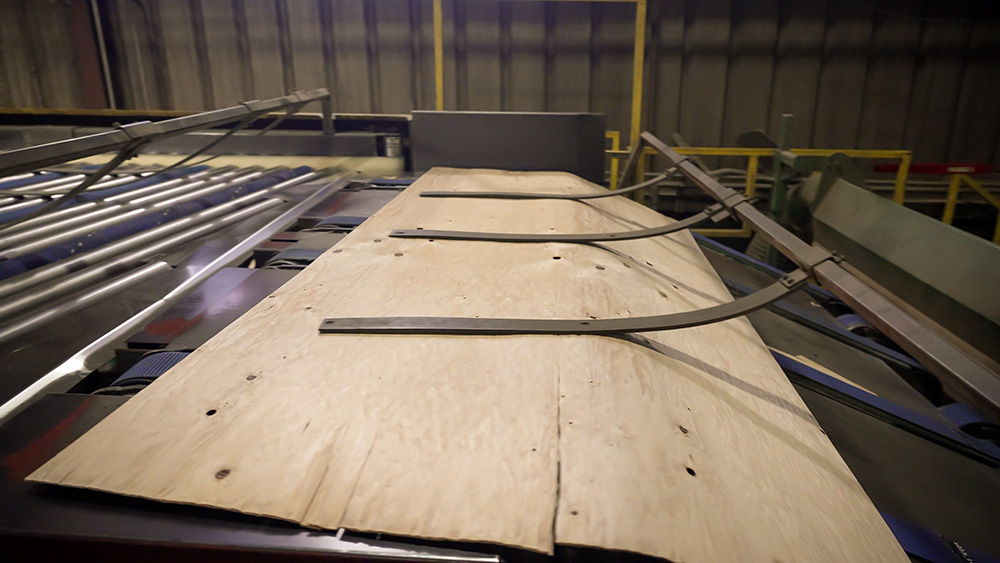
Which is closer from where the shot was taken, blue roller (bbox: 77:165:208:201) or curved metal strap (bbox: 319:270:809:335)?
curved metal strap (bbox: 319:270:809:335)

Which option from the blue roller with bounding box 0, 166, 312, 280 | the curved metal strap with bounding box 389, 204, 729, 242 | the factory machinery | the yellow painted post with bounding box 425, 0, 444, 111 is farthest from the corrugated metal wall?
the curved metal strap with bounding box 389, 204, 729, 242

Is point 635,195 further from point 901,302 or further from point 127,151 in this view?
point 127,151

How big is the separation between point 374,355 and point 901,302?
80.6 inches

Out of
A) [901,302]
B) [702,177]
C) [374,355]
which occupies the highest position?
[702,177]

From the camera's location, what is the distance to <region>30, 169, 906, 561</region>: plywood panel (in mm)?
726

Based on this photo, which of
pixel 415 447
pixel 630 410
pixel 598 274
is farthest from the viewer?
pixel 598 274

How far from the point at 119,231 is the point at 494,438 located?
5.36 ft

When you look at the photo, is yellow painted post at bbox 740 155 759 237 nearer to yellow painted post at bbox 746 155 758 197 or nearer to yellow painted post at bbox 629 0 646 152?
yellow painted post at bbox 746 155 758 197

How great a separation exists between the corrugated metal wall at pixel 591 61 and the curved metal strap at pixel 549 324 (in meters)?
4.20

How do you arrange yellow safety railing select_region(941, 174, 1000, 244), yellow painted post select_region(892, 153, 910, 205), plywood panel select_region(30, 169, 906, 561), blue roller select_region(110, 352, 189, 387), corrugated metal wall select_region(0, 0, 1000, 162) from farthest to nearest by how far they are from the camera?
corrugated metal wall select_region(0, 0, 1000, 162)
yellow painted post select_region(892, 153, 910, 205)
yellow safety railing select_region(941, 174, 1000, 244)
blue roller select_region(110, 352, 189, 387)
plywood panel select_region(30, 169, 906, 561)

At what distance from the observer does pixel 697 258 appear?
2098 mm

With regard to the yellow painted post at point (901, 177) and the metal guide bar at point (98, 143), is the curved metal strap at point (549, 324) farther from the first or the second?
the yellow painted post at point (901, 177)

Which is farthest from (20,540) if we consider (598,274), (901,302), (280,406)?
(901,302)

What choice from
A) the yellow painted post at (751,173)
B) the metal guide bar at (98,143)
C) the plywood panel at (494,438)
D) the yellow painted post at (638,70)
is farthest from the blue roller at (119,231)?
the yellow painted post at (751,173)
